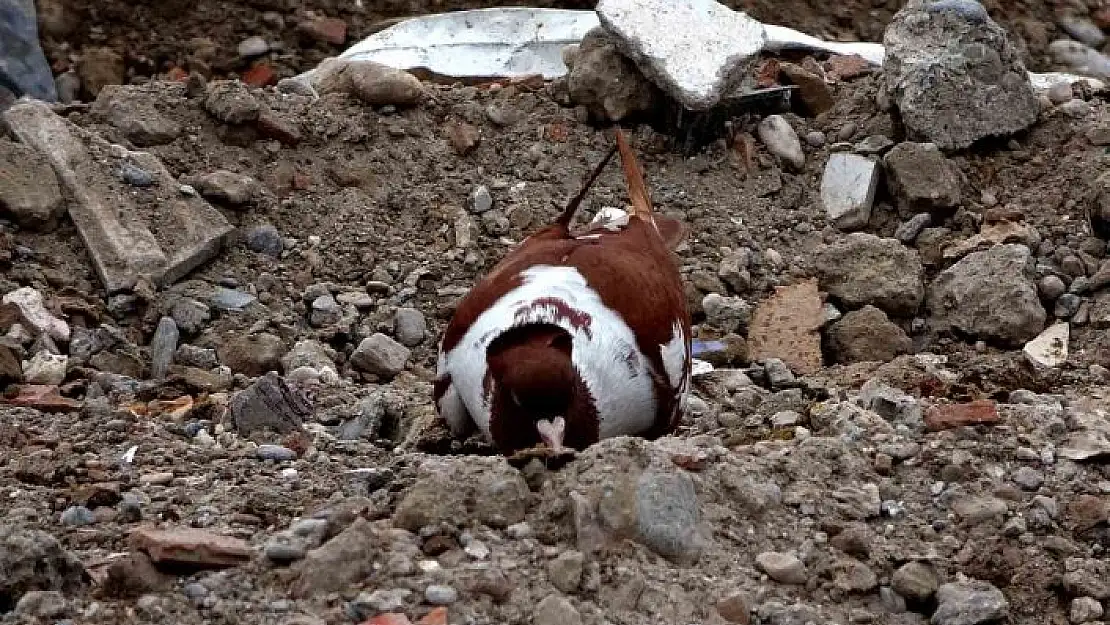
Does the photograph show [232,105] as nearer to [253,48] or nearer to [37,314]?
[37,314]

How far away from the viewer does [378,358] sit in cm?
582

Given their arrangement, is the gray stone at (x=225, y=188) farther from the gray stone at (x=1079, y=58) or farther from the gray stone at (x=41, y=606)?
the gray stone at (x=1079, y=58)

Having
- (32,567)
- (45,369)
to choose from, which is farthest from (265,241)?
(32,567)

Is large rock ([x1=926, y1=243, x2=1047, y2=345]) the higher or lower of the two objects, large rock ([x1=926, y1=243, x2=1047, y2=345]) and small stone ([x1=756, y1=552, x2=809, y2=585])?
the lower

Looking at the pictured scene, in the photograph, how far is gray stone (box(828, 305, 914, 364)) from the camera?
6023 mm

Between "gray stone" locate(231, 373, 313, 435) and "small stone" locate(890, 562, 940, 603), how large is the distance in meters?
1.70

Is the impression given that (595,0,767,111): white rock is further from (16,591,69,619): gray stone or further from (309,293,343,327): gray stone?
(16,591,69,619): gray stone

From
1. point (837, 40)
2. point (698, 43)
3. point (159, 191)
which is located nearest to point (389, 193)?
point (159, 191)

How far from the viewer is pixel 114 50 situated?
847cm

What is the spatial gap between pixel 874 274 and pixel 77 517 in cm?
315

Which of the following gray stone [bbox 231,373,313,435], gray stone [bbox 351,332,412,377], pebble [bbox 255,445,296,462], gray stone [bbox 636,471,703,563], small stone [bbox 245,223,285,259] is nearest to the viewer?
gray stone [bbox 636,471,703,563]

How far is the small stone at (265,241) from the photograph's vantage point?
252 inches

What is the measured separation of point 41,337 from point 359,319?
1086mm

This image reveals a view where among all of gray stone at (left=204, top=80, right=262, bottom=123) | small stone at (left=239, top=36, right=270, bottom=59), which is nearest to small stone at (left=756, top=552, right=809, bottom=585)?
gray stone at (left=204, top=80, right=262, bottom=123)
